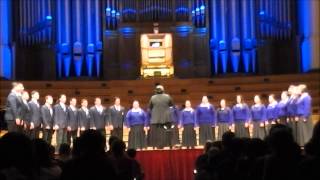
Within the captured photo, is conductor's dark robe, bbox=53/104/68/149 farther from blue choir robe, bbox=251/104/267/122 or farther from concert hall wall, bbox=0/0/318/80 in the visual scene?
concert hall wall, bbox=0/0/318/80

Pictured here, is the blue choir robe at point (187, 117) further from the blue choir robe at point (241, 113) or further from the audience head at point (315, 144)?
the audience head at point (315, 144)

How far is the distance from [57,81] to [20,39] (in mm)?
2127

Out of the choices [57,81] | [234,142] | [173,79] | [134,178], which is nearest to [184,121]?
[173,79]

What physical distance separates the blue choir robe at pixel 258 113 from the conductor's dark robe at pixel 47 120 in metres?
4.79

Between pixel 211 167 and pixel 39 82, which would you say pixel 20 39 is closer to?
pixel 39 82

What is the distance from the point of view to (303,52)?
19438 mm

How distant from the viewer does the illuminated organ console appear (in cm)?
1911

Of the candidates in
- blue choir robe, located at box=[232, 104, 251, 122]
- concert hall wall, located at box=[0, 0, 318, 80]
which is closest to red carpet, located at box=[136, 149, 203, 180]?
blue choir robe, located at box=[232, 104, 251, 122]

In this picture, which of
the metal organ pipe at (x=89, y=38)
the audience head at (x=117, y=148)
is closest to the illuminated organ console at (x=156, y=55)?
the metal organ pipe at (x=89, y=38)

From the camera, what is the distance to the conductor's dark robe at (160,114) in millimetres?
14133

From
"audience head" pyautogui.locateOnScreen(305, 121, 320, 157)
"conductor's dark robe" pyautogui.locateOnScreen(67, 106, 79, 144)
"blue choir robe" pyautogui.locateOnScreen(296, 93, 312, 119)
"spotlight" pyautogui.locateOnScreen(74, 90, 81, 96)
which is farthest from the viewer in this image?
"spotlight" pyautogui.locateOnScreen(74, 90, 81, 96)

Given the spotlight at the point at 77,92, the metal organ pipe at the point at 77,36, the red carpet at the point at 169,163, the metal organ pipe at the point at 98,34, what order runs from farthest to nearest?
the metal organ pipe at the point at 98,34
the metal organ pipe at the point at 77,36
the spotlight at the point at 77,92
the red carpet at the point at 169,163

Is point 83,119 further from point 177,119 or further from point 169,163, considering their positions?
point 169,163

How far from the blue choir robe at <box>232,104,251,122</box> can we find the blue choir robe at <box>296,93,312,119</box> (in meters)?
1.64
